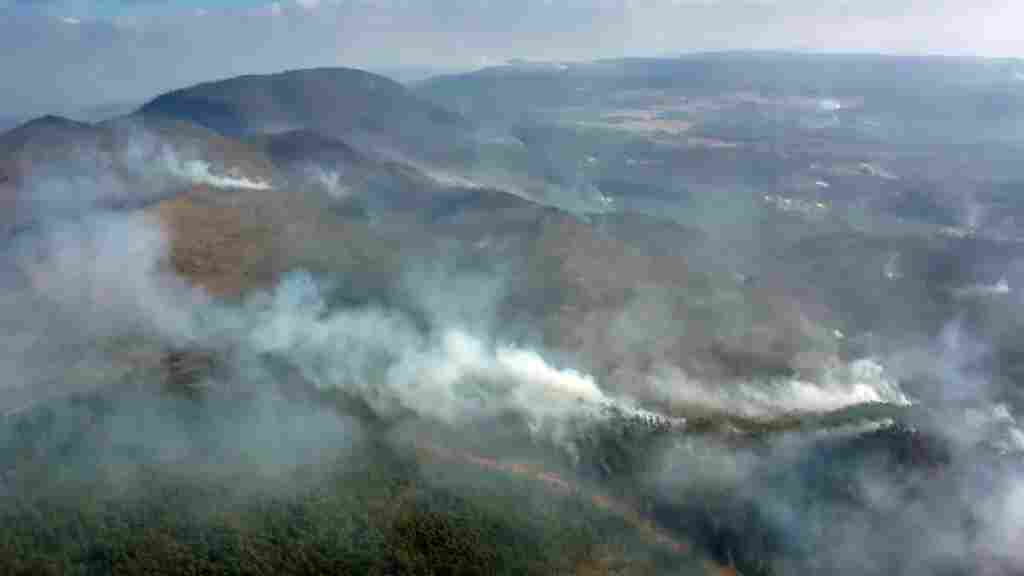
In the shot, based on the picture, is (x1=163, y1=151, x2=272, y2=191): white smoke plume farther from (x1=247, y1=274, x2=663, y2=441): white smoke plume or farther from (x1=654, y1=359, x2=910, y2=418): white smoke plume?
(x1=654, y1=359, x2=910, y2=418): white smoke plume

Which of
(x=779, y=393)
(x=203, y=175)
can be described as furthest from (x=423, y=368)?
(x=203, y=175)

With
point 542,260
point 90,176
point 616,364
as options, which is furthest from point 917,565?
point 90,176

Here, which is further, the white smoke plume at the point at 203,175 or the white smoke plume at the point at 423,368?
the white smoke plume at the point at 203,175

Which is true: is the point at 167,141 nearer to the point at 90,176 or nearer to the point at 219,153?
the point at 219,153

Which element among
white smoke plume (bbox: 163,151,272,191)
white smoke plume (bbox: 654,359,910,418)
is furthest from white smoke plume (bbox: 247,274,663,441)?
white smoke plume (bbox: 163,151,272,191)

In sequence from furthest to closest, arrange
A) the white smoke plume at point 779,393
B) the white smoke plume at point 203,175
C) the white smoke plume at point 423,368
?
1. the white smoke plume at point 203,175
2. the white smoke plume at point 779,393
3. the white smoke plume at point 423,368

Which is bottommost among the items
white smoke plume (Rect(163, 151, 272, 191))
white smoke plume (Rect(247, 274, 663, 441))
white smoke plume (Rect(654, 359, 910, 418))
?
white smoke plume (Rect(654, 359, 910, 418))

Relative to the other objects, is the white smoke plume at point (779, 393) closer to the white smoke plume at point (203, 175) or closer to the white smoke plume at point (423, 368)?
the white smoke plume at point (423, 368)

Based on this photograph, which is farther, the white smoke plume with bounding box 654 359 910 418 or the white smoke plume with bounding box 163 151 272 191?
the white smoke plume with bounding box 163 151 272 191

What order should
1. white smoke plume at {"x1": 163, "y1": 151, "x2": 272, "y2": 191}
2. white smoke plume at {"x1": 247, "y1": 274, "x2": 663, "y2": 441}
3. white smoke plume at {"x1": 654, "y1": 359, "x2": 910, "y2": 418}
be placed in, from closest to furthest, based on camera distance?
white smoke plume at {"x1": 247, "y1": 274, "x2": 663, "y2": 441}, white smoke plume at {"x1": 654, "y1": 359, "x2": 910, "y2": 418}, white smoke plume at {"x1": 163, "y1": 151, "x2": 272, "y2": 191}

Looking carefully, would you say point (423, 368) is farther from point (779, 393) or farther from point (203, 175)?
point (203, 175)

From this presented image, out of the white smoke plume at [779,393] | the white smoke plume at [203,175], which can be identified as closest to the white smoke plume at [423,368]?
the white smoke plume at [779,393]
